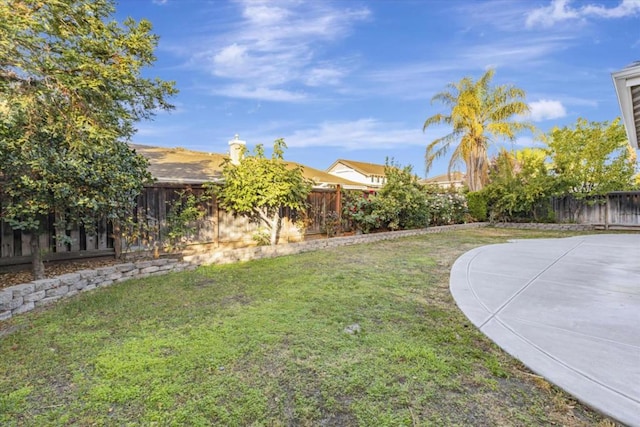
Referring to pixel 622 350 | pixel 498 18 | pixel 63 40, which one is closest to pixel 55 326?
pixel 63 40

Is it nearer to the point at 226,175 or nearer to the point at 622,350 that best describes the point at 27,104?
the point at 226,175

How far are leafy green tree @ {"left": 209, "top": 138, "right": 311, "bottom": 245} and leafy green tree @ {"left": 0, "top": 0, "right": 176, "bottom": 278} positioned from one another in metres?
2.12

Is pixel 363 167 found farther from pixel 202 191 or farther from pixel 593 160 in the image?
pixel 202 191

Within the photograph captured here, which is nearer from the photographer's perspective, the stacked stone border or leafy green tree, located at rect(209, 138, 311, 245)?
the stacked stone border

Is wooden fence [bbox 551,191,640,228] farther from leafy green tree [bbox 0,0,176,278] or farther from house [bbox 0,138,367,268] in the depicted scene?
leafy green tree [bbox 0,0,176,278]

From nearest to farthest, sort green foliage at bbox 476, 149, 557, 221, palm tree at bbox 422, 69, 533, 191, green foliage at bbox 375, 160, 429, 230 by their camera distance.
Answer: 1. green foliage at bbox 375, 160, 429, 230
2. green foliage at bbox 476, 149, 557, 221
3. palm tree at bbox 422, 69, 533, 191

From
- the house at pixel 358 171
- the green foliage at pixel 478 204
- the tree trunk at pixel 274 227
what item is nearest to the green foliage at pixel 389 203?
the tree trunk at pixel 274 227

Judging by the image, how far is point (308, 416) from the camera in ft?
6.97

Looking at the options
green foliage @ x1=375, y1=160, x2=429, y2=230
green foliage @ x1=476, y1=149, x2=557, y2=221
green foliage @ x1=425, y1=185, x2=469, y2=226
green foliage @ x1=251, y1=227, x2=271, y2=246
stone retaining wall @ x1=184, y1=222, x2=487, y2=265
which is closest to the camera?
stone retaining wall @ x1=184, y1=222, x2=487, y2=265

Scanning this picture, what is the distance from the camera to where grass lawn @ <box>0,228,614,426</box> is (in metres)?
2.15

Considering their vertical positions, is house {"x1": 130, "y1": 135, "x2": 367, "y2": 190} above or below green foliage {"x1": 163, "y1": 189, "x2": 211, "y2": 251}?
above

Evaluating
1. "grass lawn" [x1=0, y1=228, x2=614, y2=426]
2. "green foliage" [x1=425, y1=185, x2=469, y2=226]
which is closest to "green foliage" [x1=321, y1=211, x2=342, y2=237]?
"green foliage" [x1=425, y1=185, x2=469, y2=226]

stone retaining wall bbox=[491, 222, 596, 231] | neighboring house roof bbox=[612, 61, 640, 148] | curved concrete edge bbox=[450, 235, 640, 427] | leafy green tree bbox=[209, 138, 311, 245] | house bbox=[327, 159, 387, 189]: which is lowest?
curved concrete edge bbox=[450, 235, 640, 427]

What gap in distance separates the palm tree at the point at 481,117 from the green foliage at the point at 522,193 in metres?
2.81
